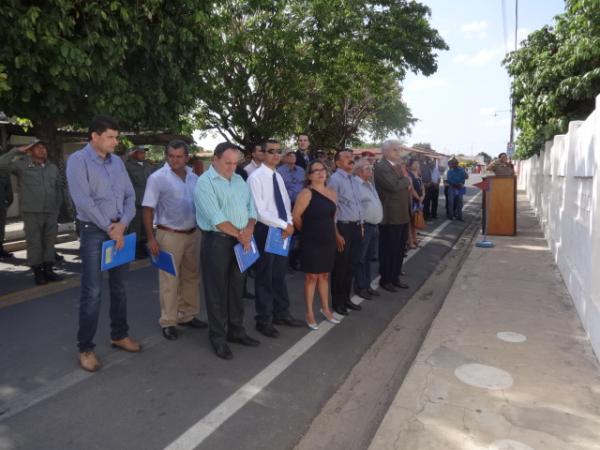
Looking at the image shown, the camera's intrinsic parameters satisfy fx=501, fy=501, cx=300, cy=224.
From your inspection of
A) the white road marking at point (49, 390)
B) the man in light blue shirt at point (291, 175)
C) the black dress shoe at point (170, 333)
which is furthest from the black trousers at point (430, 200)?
the white road marking at point (49, 390)

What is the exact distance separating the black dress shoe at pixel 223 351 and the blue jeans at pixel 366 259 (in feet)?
7.61

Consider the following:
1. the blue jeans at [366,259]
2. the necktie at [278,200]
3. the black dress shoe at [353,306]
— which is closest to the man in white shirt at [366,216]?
the blue jeans at [366,259]

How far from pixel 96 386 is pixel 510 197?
32.1 ft

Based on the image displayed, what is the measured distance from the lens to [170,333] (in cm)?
465

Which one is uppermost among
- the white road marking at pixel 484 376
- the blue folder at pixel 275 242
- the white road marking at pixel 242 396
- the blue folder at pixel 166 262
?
the blue folder at pixel 275 242

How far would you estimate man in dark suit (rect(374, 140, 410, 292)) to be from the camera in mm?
6297

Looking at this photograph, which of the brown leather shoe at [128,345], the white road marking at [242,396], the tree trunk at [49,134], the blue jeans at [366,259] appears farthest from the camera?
the tree trunk at [49,134]

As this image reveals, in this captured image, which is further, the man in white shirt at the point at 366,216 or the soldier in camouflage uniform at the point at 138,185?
the soldier in camouflage uniform at the point at 138,185

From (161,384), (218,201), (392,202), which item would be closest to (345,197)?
(392,202)

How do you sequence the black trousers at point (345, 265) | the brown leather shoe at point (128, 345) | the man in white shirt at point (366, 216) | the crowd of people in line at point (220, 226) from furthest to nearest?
1. the man in white shirt at point (366, 216)
2. the black trousers at point (345, 265)
3. the brown leather shoe at point (128, 345)
4. the crowd of people in line at point (220, 226)

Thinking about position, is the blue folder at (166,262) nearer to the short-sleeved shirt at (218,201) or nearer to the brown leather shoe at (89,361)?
the short-sleeved shirt at (218,201)

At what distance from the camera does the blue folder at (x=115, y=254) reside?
3748 millimetres

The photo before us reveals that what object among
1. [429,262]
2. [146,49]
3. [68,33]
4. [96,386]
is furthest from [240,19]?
[96,386]

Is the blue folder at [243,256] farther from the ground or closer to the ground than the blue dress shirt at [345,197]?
closer to the ground
